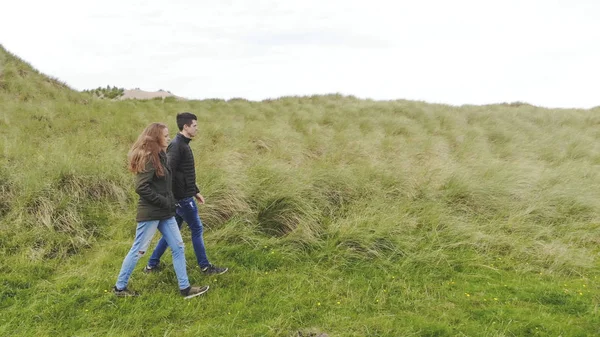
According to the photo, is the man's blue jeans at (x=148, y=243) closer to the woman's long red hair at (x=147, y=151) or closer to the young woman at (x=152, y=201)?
the young woman at (x=152, y=201)

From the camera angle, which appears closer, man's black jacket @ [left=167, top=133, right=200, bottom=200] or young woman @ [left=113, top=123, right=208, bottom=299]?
young woman @ [left=113, top=123, right=208, bottom=299]

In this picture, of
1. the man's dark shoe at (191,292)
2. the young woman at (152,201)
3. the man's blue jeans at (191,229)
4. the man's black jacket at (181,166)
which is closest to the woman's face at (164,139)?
the young woman at (152,201)

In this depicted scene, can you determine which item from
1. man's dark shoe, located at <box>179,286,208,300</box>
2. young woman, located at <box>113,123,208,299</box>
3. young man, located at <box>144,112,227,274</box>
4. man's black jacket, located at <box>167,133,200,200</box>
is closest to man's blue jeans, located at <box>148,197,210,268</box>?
young man, located at <box>144,112,227,274</box>

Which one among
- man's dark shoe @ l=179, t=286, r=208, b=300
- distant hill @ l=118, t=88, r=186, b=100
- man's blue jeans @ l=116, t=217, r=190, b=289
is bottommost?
man's dark shoe @ l=179, t=286, r=208, b=300

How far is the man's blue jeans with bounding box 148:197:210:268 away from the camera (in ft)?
15.3

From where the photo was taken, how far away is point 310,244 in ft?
18.3

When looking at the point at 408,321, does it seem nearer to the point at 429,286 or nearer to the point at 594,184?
the point at 429,286

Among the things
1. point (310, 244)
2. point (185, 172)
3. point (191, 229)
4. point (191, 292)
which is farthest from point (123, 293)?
point (310, 244)

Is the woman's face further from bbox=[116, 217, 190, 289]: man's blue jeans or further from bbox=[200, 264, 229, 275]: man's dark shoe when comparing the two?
bbox=[200, 264, 229, 275]: man's dark shoe

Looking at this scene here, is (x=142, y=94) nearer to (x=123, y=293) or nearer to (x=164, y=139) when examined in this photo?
(x=164, y=139)

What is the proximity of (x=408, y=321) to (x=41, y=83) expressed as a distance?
15.6 m

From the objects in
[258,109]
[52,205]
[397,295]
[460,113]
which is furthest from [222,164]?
[460,113]

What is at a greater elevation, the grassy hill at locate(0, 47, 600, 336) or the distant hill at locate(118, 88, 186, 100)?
the distant hill at locate(118, 88, 186, 100)

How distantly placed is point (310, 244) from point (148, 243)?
2.24 meters
